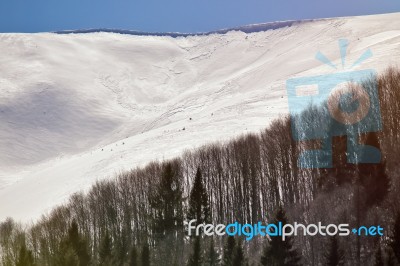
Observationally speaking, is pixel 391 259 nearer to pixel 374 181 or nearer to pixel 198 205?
pixel 374 181

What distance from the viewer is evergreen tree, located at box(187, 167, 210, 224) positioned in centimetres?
3375

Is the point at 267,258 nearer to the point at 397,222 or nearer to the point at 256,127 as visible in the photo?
the point at 397,222

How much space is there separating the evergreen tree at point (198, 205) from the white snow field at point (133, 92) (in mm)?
23363

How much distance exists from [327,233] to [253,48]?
113m

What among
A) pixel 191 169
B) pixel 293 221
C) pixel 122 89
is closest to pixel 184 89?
pixel 122 89

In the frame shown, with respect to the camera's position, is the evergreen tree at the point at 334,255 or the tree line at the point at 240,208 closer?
the evergreen tree at the point at 334,255

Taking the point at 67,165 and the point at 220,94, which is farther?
the point at 220,94

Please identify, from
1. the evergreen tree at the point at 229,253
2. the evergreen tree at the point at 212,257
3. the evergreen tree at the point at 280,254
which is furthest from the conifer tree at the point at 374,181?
the evergreen tree at the point at 212,257

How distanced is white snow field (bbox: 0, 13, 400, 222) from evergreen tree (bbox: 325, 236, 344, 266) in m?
31.1

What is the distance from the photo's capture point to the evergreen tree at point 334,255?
27031 millimetres

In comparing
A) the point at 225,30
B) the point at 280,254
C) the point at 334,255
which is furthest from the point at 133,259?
the point at 225,30

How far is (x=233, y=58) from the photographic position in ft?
450
